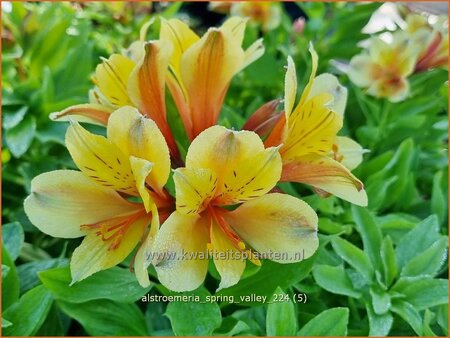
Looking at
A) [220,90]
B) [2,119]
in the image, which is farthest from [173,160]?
[2,119]

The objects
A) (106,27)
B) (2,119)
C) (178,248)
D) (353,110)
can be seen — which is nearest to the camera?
(178,248)

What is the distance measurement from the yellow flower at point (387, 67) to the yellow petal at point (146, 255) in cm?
48

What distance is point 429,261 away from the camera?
0.62m

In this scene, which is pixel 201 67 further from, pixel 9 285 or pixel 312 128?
pixel 9 285

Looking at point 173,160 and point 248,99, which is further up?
point 173,160

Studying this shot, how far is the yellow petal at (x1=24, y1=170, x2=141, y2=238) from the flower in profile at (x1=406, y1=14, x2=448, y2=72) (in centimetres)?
53

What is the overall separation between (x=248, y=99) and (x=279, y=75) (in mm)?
Result: 75

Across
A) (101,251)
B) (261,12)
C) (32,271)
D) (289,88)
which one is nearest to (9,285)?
(32,271)

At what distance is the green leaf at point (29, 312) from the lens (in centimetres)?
56

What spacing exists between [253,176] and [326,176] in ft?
0.30

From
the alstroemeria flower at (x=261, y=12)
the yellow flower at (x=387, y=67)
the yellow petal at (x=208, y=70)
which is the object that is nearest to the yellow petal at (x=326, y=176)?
the yellow petal at (x=208, y=70)

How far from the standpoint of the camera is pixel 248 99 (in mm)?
989

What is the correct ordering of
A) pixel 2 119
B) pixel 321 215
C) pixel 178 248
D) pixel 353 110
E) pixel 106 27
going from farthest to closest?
pixel 106 27
pixel 353 110
pixel 2 119
pixel 321 215
pixel 178 248

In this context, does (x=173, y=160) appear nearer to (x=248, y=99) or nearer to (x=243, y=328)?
(x=243, y=328)
